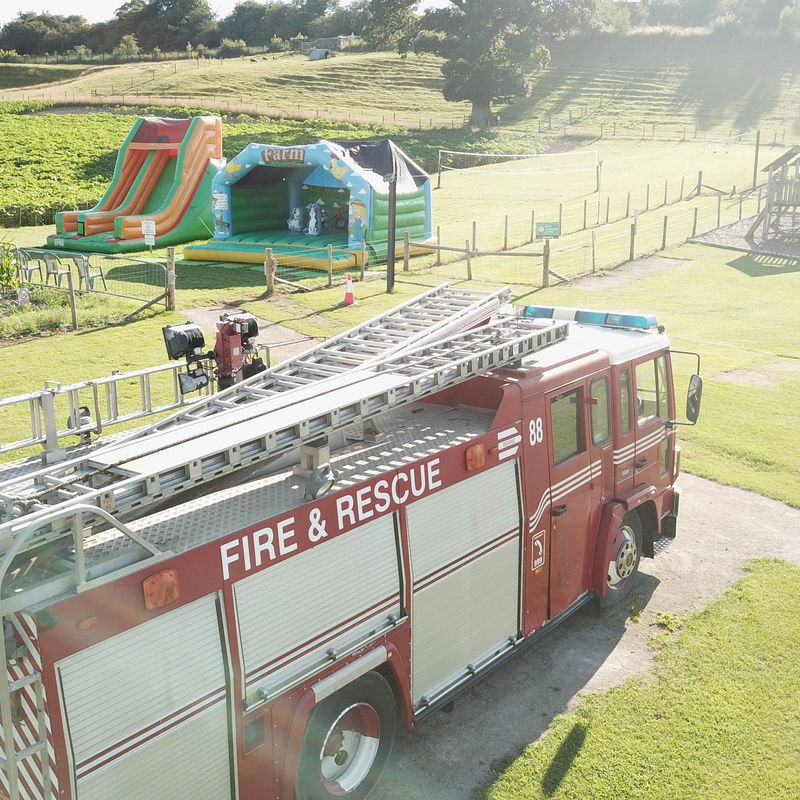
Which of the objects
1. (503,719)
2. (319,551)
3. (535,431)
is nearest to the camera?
(319,551)

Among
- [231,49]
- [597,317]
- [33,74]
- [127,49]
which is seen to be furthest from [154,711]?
[231,49]

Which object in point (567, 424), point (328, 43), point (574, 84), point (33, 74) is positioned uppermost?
point (328, 43)

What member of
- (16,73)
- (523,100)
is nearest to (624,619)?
(523,100)

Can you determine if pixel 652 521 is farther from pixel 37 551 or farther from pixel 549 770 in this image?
pixel 37 551

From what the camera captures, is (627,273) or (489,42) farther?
(489,42)

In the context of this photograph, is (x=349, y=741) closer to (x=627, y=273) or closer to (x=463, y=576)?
(x=463, y=576)

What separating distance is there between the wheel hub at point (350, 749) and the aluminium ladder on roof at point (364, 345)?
93.8 inches

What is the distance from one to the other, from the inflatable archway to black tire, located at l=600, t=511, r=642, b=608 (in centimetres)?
2050

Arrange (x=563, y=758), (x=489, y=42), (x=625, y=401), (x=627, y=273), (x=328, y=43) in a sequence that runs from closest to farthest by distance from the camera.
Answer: (x=563, y=758) → (x=625, y=401) → (x=627, y=273) → (x=489, y=42) → (x=328, y=43)

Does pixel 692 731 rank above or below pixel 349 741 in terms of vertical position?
below

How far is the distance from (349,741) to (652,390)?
4.59 m

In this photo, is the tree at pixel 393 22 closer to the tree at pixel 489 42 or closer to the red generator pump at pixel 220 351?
the tree at pixel 489 42

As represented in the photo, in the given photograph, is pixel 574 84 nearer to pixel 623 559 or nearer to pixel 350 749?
pixel 623 559

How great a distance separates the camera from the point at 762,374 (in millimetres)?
17688
